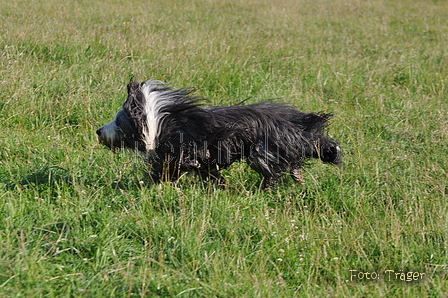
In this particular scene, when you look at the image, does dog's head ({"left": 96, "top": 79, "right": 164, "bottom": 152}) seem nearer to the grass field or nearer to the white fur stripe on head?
the white fur stripe on head

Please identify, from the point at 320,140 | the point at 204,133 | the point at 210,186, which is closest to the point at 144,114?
the point at 204,133

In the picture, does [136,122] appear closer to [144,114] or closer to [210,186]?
[144,114]

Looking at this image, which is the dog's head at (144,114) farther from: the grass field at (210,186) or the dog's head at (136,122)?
the grass field at (210,186)

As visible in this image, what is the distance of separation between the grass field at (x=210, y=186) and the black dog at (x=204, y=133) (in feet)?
0.82

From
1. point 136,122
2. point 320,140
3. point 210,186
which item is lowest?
point 210,186

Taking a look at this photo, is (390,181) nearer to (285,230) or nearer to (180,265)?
(285,230)

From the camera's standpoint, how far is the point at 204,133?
4.45 m

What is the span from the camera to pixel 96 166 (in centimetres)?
477

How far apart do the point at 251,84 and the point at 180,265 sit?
14.0 ft

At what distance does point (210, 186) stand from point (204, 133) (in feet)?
1.53

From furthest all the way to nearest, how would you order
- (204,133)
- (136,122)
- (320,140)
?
(320,140) → (204,133) → (136,122)

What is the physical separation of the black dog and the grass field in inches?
9.8

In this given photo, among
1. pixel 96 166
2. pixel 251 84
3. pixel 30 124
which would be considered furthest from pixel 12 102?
pixel 251 84

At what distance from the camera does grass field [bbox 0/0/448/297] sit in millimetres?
3279
